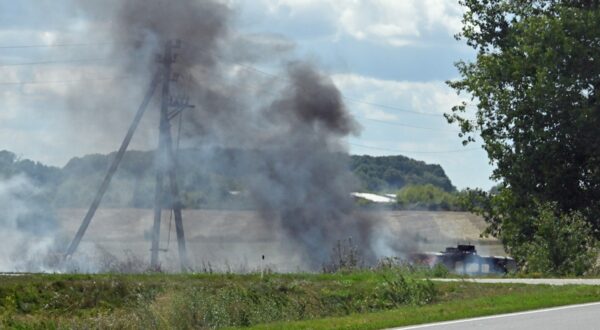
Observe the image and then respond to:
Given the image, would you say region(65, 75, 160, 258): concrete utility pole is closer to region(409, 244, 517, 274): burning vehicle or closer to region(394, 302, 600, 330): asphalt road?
region(409, 244, 517, 274): burning vehicle

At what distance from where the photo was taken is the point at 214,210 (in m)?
62.1

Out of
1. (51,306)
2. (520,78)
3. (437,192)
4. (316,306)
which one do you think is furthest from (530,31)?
(437,192)

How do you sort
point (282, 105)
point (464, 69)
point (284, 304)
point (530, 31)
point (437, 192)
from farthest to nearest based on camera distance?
point (437, 192) → point (282, 105) → point (464, 69) → point (530, 31) → point (284, 304)

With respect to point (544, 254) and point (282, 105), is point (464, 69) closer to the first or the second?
point (544, 254)

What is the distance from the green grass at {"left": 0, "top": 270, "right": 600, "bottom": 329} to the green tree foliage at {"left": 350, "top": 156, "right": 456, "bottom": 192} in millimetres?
44540

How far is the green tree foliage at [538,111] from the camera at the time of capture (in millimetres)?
38281

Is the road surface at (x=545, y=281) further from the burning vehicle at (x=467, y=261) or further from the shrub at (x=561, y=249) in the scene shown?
the burning vehicle at (x=467, y=261)

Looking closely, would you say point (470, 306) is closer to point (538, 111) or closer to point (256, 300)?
point (256, 300)

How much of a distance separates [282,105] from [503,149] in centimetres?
2019

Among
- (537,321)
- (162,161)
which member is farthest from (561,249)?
(162,161)

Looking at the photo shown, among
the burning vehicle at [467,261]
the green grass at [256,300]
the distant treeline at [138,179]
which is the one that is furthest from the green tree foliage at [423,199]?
the green grass at [256,300]

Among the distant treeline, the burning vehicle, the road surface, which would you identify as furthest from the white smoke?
the road surface

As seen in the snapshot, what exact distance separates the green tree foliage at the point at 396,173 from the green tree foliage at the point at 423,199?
2.75 metres

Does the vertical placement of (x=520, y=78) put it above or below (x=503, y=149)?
above
